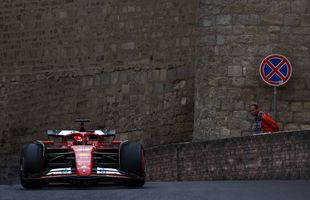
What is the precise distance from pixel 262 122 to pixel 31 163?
21.8 ft

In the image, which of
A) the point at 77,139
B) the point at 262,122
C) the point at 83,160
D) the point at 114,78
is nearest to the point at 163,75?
the point at 114,78

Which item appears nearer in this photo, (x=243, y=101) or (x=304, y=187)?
(x=304, y=187)

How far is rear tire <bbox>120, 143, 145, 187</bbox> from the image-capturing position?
13.1 meters

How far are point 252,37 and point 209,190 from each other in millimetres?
8556

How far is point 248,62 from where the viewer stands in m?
20.8

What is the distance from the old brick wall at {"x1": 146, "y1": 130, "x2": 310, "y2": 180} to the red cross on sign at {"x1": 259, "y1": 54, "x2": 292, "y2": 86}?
7.54 ft

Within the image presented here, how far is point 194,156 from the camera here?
18.0m

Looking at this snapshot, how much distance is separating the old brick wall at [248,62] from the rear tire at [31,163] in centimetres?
795

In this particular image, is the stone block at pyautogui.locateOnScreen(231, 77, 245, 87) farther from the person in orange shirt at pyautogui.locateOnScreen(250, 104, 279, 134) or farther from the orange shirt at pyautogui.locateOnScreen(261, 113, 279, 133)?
the orange shirt at pyautogui.locateOnScreen(261, 113, 279, 133)

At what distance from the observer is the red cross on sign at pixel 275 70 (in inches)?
771

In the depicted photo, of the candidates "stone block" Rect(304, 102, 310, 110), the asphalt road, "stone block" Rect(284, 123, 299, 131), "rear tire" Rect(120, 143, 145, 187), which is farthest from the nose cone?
"stone block" Rect(304, 102, 310, 110)

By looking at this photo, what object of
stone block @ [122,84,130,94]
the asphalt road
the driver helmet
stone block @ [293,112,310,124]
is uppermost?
stone block @ [122,84,130,94]

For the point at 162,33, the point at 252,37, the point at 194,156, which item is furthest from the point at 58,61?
the point at 194,156

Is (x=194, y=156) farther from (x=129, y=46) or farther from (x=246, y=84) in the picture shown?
(x=129, y=46)
